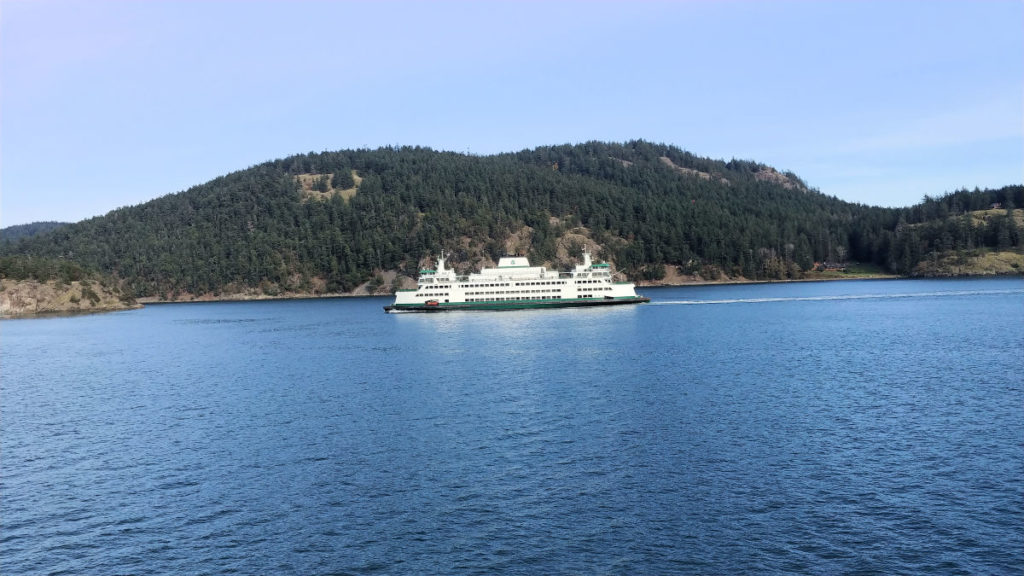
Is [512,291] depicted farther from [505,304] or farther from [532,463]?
[532,463]

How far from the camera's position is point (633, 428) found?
45.7 meters

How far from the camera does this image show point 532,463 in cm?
3859

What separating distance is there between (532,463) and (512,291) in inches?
4843

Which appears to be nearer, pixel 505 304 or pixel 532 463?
pixel 532 463

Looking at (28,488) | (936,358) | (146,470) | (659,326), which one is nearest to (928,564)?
(146,470)

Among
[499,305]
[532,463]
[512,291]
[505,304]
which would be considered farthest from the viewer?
[512,291]

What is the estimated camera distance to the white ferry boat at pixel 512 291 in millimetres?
159625

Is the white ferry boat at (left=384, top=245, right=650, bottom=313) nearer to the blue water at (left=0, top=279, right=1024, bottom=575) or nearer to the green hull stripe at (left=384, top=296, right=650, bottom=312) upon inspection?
the green hull stripe at (left=384, top=296, right=650, bottom=312)

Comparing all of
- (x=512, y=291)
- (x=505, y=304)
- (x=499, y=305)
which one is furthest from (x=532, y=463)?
(x=512, y=291)

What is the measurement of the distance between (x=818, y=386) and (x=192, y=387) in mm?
60500

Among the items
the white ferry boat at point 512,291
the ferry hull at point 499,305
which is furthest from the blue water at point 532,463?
the white ferry boat at point 512,291

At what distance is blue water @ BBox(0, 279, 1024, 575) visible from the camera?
90.9 feet

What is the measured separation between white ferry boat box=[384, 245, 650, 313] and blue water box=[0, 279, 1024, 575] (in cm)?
7554

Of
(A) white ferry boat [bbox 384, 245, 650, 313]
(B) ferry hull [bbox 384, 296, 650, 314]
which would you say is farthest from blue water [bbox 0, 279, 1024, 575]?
(A) white ferry boat [bbox 384, 245, 650, 313]
